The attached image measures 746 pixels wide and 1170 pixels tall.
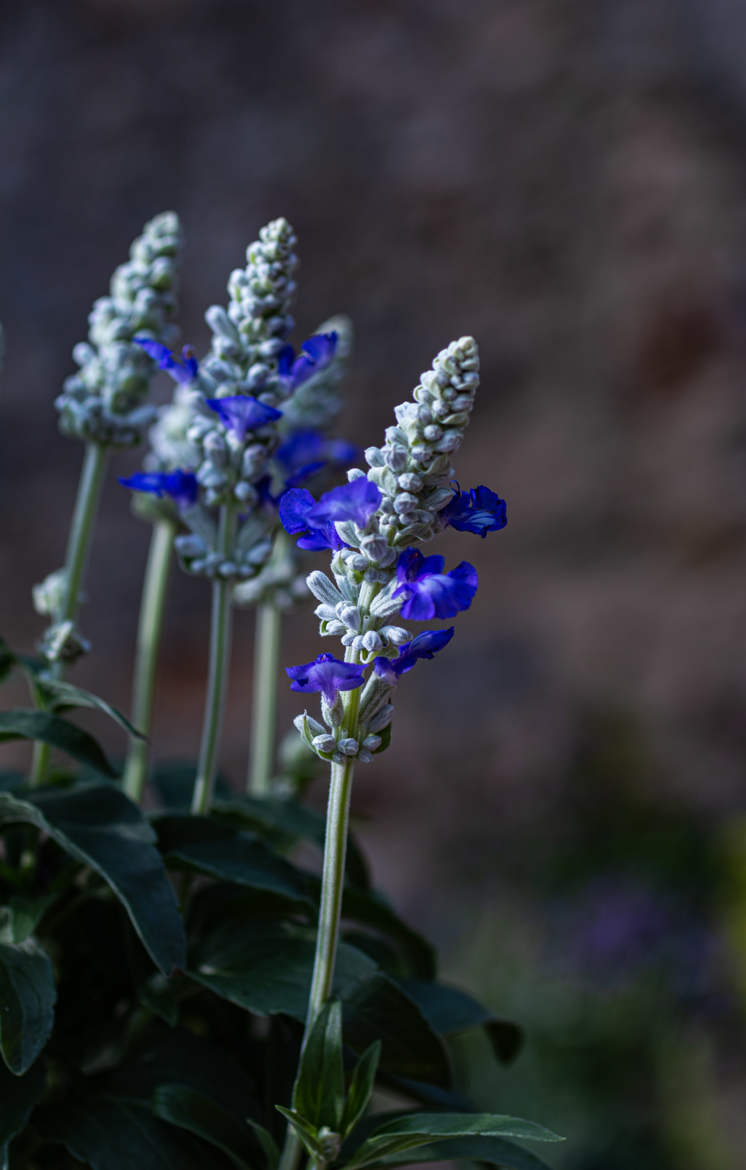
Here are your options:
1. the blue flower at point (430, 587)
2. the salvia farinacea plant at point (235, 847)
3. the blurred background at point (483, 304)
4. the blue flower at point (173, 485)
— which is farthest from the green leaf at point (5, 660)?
the blurred background at point (483, 304)

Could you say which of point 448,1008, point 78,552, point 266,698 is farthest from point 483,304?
point 448,1008

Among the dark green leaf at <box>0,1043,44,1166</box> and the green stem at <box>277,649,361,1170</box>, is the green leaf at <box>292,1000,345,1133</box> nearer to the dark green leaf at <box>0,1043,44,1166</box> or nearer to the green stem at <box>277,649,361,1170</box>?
the green stem at <box>277,649,361,1170</box>

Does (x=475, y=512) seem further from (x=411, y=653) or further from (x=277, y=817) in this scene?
(x=277, y=817)

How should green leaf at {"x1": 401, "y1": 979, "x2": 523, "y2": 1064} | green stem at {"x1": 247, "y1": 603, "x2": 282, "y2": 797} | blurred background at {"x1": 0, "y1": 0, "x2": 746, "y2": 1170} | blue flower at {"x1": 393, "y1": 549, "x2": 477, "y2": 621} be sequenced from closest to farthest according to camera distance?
blue flower at {"x1": 393, "y1": 549, "x2": 477, "y2": 621} < green leaf at {"x1": 401, "y1": 979, "x2": 523, "y2": 1064} < green stem at {"x1": 247, "y1": 603, "x2": 282, "y2": 797} < blurred background at {"x1": 0, "y1": 0, "x2": 746, "y2": 1170}

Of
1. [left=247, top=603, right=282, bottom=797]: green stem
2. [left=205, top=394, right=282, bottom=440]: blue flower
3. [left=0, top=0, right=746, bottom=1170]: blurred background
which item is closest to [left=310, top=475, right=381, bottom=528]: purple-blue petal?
[left=205, top=394, right=282, bottom=440]: blue flower

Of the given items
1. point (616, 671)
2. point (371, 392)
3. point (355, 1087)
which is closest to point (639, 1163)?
point (616, 671)
